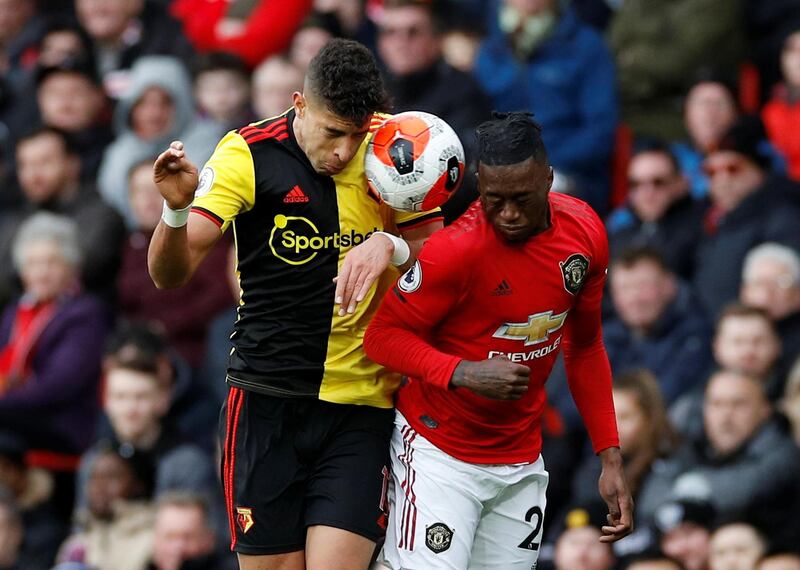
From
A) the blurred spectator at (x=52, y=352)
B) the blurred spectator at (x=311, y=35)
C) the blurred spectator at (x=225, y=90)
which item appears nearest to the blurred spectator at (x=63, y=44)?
the blurred spectator at (x=225, y=90)

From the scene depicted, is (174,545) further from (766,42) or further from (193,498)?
(766,42)

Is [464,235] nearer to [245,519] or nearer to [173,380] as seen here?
[245,519]

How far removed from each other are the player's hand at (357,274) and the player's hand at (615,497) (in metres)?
1.15

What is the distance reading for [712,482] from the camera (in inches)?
353

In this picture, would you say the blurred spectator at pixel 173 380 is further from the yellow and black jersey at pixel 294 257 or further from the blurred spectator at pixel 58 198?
the yellow and black jersey at pixel 294 257

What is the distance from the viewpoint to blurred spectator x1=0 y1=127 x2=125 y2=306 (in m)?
11.6

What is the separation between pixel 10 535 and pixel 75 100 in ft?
12.0

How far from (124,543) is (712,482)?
11.1 ft

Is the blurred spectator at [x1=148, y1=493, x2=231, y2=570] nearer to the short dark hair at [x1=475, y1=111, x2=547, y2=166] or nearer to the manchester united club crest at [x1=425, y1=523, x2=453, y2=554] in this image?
the manchester united club crest at [x1=425, y1=523, x2=453, y2=554]

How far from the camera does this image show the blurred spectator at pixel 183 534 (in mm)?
9578

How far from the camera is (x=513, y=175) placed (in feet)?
19.2

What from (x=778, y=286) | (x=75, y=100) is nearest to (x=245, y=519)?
(x=778, y=286)

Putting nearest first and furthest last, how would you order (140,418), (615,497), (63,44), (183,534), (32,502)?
(615,497)
(183,534)
(140,418)
(32,502)
(63,44)

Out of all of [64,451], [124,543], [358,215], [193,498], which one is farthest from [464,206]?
[64,451]
